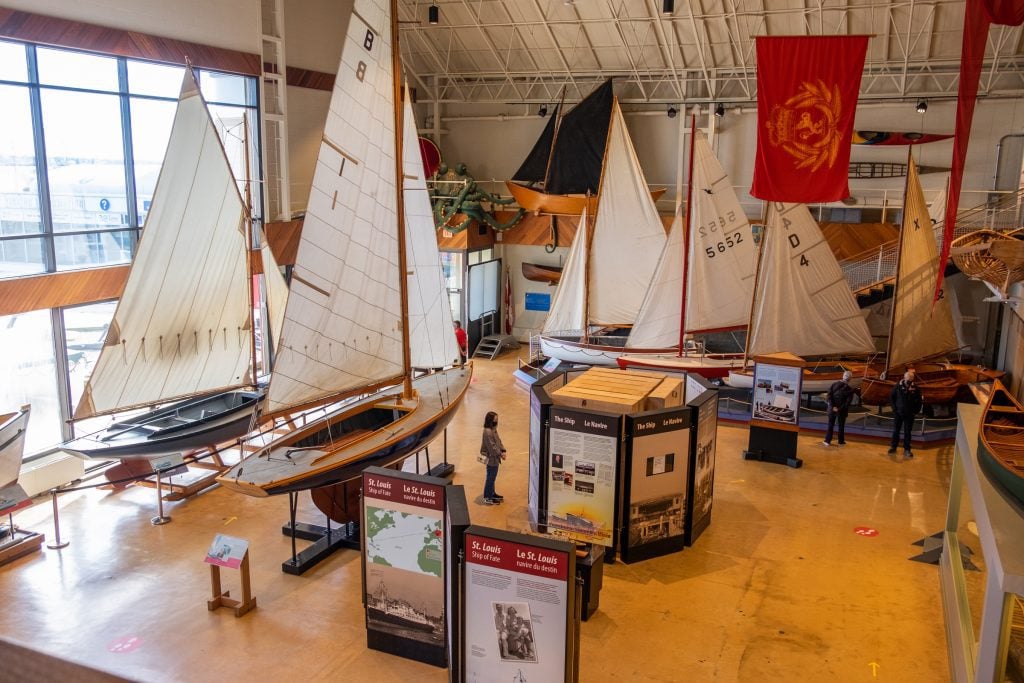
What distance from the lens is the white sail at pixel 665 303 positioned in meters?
17.0

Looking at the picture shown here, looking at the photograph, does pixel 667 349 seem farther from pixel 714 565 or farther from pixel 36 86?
pixel 36 86

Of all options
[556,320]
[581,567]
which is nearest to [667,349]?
[556,320]

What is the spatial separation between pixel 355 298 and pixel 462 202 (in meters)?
11.9

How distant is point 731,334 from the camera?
21906 mm

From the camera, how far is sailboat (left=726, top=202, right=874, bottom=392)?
15727 mm

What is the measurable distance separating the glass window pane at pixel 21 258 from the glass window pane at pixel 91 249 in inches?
13.0

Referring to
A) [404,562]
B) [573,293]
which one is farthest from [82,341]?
[573,293]

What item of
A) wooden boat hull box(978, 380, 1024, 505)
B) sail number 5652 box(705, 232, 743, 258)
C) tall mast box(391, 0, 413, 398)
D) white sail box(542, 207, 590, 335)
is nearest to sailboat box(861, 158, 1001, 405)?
sail number 5652 box(705, 232, 743, 258)

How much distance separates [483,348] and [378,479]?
15686 millimetres

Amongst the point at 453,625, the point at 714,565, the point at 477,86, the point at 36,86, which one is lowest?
the point at 714,565

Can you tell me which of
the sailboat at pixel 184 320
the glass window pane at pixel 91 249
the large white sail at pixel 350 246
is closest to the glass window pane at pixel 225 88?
the glass window pane at pixel 91 249

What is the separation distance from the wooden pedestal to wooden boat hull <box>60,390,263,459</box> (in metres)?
2.59

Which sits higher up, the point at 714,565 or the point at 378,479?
the point at 378,479

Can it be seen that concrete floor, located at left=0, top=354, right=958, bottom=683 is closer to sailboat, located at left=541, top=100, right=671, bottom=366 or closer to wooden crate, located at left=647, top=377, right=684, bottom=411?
wooden crate, located at left=647, top=377, right=684, bottom=411
